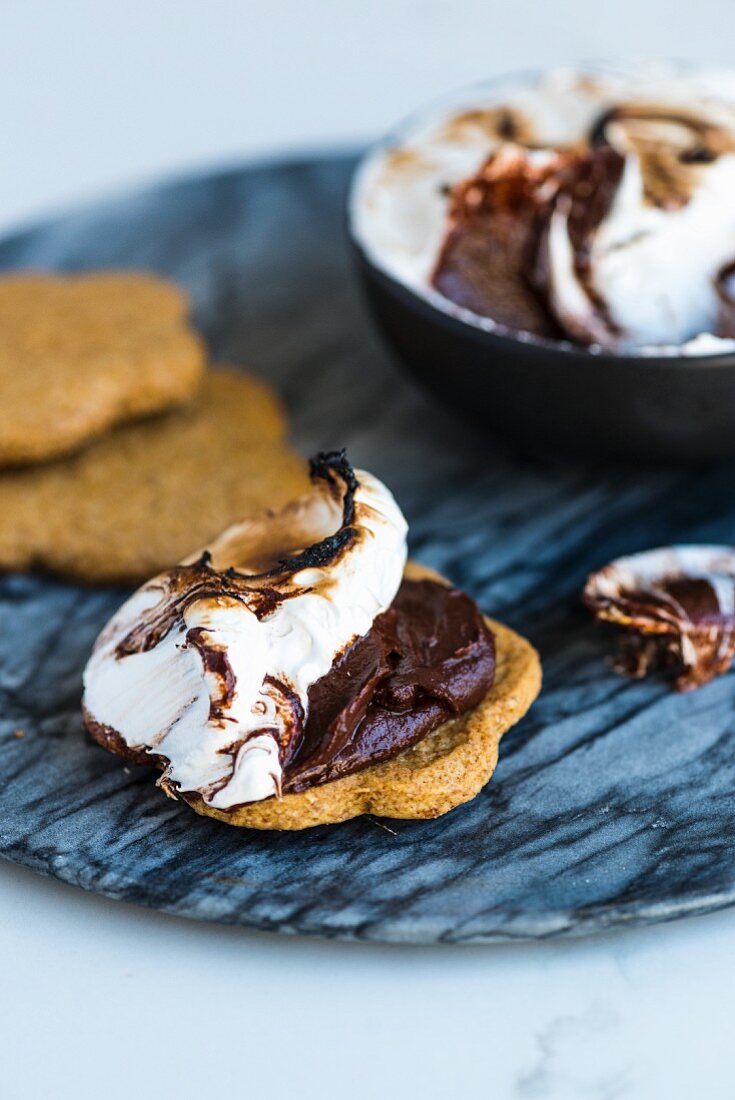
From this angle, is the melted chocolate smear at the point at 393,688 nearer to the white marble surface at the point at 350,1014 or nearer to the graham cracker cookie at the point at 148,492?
the white marble surface at the point at 350,1014

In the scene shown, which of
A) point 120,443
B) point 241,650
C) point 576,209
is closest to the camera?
point 241,650

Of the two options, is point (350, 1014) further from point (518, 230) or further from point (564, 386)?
point (518, 230)

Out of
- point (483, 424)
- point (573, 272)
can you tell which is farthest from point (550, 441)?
point (573, 272)

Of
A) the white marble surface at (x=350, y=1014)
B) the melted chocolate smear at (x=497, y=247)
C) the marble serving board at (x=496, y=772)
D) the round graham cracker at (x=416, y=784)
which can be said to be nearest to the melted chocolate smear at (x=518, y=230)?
the melted chocolate smear at (x=497, y=247)

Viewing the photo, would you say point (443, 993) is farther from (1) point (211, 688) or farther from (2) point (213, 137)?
(2) point (213, 137)

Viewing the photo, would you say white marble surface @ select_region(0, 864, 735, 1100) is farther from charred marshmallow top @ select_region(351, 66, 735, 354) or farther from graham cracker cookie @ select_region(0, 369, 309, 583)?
charred marshmallow top @ select_region(351, 66, 735, 354)

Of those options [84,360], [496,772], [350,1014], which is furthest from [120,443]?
[350,1014]

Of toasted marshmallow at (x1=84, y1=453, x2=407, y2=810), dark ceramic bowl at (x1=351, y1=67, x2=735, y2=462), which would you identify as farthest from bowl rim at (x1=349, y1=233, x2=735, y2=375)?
toasted marshmallow at (x1=84, y1=453, x2=407, y2=810)

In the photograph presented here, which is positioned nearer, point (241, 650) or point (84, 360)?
point (241, 650)
